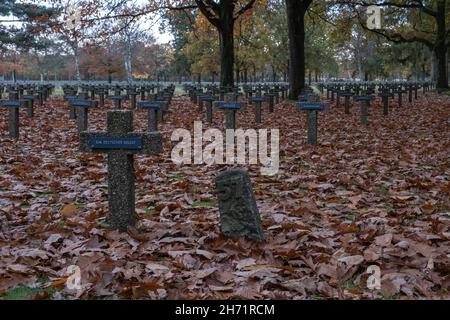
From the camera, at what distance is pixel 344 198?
7125 millimetres

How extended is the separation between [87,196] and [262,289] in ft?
13.1

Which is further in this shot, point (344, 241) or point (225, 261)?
point (344, 241)

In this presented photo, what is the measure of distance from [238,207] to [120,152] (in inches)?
52.6

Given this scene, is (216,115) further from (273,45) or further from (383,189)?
(273,45)

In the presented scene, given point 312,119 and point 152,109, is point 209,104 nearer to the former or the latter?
point 152,109

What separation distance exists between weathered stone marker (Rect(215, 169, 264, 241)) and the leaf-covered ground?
143mm

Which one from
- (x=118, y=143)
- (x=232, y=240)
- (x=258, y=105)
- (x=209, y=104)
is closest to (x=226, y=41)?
(x=209, y=104)

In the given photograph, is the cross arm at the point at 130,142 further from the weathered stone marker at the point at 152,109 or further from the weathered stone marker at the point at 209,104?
the weathered stone marker at the point at 209,104

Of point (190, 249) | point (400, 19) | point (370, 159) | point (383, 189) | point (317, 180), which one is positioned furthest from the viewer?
point (400, 19)

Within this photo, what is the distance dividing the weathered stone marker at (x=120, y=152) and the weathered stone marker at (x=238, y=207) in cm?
80

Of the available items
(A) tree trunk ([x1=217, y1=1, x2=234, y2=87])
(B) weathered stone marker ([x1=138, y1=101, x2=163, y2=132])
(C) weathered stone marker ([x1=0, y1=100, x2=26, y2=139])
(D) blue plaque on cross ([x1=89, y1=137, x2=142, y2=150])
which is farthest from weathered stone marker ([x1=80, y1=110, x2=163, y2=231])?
(A) tree trunk ([x1=217, y1=1, x2=234, y2=87])

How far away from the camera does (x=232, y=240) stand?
5246mm

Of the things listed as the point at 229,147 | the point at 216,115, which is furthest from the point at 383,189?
the point at 216,115
